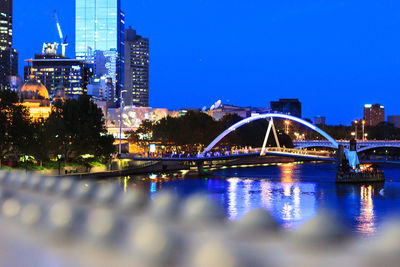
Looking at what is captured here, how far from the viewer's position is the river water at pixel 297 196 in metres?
35.5

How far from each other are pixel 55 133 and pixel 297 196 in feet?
105

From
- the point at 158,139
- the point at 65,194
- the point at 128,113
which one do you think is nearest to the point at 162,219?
the point at 65,194

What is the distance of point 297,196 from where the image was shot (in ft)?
155

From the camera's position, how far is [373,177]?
62.7m

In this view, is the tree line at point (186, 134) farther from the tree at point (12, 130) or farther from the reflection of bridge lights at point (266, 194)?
the tree at point (12, 130)

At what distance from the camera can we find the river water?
3547 centimetres

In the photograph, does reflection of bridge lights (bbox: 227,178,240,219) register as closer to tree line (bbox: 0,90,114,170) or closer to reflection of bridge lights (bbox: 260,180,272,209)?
reflection of bridge lights (bbox: 260,180,272,209)

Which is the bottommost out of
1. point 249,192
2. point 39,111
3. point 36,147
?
point 249,192

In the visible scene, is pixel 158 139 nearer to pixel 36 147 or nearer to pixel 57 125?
pixel 57 125

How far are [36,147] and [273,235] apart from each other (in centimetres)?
5359

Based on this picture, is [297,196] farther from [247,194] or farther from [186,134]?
[186,134]

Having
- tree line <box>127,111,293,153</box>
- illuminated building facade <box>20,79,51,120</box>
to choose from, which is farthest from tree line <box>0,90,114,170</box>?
illuminated building facade <box>20,79,51,120</box>

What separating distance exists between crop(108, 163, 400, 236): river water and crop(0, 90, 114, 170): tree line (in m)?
9.65

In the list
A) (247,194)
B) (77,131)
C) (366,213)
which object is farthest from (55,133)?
(366,213)
